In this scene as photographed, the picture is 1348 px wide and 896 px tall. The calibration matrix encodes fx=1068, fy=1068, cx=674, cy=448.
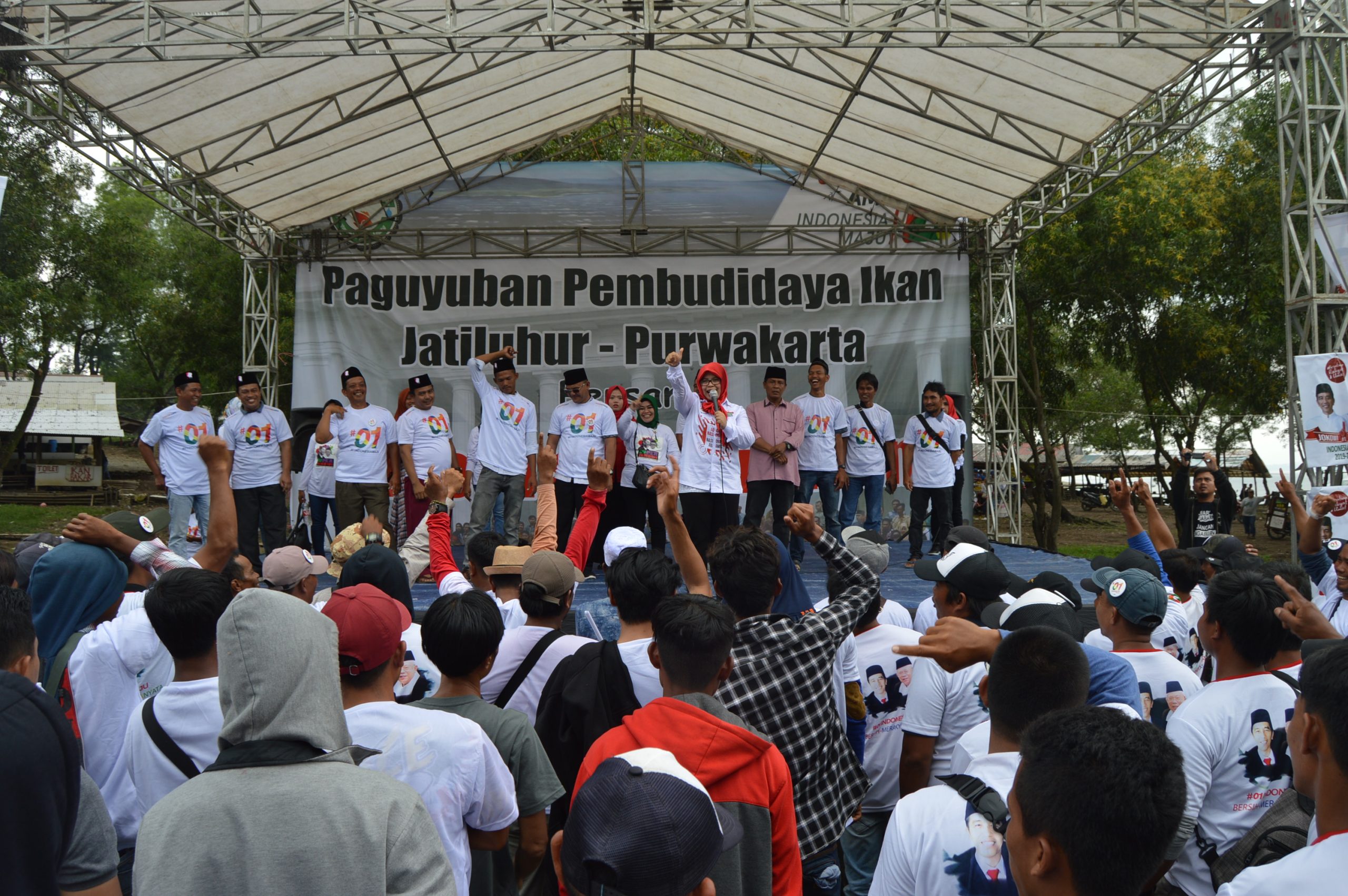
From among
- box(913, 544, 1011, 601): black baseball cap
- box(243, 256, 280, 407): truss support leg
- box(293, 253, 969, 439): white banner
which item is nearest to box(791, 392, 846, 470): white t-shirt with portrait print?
box(293, 253, 969, 439): white banner

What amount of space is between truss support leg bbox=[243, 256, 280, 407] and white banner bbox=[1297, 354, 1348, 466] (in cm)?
931

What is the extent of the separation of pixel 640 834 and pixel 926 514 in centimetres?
826

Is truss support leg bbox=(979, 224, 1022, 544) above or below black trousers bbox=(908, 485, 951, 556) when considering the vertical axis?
above

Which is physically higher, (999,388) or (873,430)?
(999,388)

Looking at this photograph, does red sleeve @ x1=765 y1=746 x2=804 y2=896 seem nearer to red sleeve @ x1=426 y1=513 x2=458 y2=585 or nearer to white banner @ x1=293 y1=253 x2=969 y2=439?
red sleeve @ x1=426 y1=513 x2=458 y2=585

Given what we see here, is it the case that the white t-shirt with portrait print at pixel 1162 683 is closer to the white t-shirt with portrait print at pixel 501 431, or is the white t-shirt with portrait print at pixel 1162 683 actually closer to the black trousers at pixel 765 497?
the black trousers at pixel 765 497

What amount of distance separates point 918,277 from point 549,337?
4019 mm

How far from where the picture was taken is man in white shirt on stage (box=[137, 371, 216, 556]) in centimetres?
833

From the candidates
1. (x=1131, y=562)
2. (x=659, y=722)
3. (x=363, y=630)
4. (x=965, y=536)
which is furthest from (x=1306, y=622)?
(x=965, y=536)

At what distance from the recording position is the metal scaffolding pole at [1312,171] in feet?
23.6

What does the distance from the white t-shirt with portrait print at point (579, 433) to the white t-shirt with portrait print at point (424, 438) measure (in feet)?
3.16

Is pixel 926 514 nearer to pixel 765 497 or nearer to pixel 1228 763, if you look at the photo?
pixel 765 497

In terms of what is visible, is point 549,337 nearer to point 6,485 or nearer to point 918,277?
point 918,277

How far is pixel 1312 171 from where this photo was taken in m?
7.47
